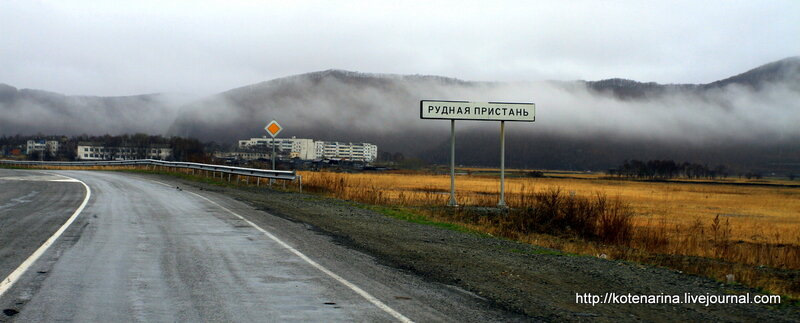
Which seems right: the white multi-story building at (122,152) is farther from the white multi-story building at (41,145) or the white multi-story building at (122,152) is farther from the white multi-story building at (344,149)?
the white multi-story building at (344,149)

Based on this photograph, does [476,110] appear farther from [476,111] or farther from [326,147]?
[326,147]

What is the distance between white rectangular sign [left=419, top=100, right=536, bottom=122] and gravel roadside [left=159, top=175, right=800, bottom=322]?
28.9 ft

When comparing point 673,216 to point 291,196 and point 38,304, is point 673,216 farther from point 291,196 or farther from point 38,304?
point 38,304

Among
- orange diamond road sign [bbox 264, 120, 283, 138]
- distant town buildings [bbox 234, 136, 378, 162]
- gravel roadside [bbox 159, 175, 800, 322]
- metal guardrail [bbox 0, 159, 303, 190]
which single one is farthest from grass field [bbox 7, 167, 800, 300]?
distant town buildings [bbox 234, 136, 378, 162]

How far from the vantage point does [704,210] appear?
38.3m

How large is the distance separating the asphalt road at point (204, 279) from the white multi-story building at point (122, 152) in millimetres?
87889

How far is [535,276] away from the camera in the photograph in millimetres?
9727

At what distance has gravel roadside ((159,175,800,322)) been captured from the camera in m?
7.50

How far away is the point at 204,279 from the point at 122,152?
125 metres

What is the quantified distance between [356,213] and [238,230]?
6812mm

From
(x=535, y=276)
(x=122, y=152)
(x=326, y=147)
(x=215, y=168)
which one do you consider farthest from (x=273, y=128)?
(x=326, y=147)

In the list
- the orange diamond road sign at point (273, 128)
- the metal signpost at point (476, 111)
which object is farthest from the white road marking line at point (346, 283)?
the orange diamond road sign at point (273, 128)

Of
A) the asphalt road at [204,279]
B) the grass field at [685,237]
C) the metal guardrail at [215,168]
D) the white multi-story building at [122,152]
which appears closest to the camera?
the asphalt road at [204,279]

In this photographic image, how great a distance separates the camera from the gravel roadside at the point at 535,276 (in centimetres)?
750
